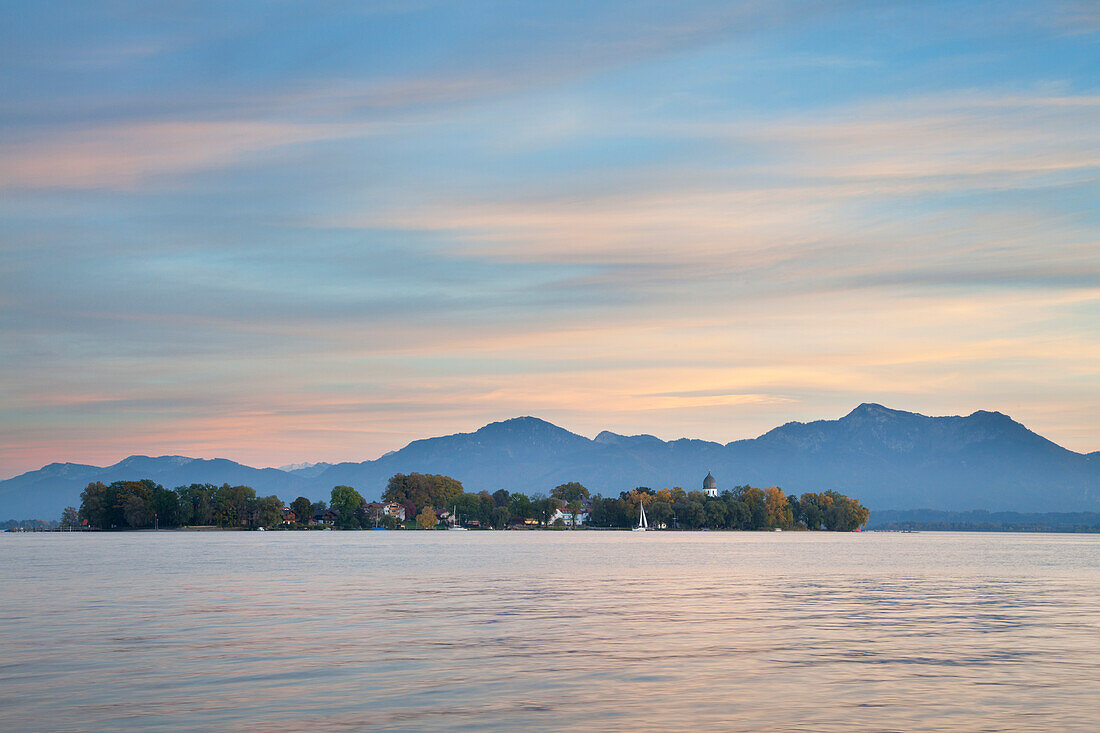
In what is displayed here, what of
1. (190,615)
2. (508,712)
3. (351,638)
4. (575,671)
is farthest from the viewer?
(190,615)

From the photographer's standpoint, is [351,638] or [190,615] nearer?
[351,638]

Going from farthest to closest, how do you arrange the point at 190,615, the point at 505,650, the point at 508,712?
the point at 190,615 < the point at 505,650 < the point at 508,712

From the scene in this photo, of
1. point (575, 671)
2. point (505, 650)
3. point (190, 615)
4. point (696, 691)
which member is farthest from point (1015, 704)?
point (190, 615)

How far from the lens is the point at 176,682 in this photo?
87.7 ft

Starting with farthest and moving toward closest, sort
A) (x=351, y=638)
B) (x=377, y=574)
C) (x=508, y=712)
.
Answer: (x=377, y=574) → (x=351, y=638) → (x=508, y=712)

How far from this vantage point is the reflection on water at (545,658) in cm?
2288

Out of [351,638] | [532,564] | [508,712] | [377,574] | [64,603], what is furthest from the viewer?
[532,564]

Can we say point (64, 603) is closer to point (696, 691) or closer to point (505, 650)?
point (505, 650)

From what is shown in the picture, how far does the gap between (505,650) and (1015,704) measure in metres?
15.0

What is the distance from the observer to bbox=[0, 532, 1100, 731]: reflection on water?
75.0ft

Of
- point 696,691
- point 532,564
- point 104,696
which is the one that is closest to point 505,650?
point 696,691

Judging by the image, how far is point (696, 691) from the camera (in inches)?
1018

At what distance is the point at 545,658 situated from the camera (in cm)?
3119

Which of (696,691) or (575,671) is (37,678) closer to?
(575,671)
